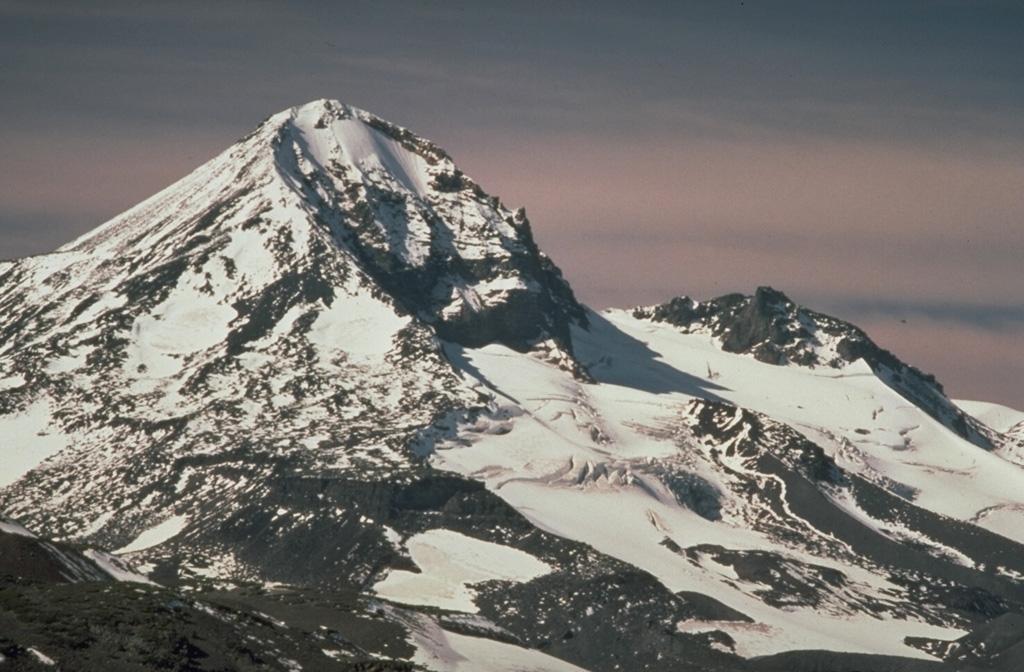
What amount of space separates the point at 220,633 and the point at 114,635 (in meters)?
14.3

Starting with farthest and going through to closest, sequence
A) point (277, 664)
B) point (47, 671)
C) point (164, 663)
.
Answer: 1. point (277, 664)
2. point (164, 663)
3. point (47, 671)

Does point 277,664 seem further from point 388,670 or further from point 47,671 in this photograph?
point 47,671

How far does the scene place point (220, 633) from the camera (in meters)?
200

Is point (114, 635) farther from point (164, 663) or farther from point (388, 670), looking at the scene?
point (388, 670)

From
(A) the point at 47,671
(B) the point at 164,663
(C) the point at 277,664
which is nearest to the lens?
(A) the point at 47,671

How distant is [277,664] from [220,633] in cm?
609

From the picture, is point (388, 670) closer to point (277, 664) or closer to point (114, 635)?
point (277, 664)

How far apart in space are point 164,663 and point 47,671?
48.5 ft

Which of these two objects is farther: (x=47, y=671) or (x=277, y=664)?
(x=277, y=664)

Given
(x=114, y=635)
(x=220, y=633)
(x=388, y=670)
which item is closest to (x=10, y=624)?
(x=114, y=635)

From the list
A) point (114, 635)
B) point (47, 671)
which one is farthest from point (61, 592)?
point (47, 671)

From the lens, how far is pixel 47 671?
174m

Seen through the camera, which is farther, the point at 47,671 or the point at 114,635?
the point at 114,635

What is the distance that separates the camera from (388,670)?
199625mm
